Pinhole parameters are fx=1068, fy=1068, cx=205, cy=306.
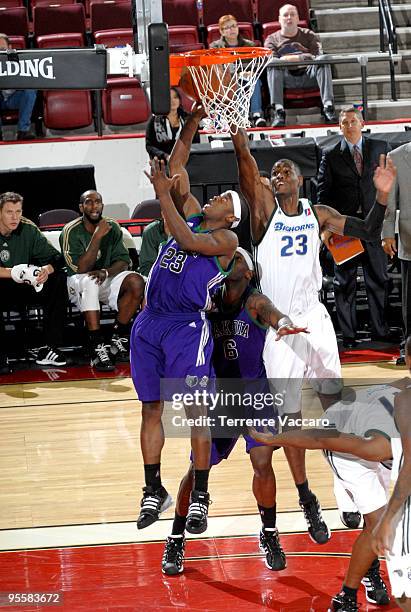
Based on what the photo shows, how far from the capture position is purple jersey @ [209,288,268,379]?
569 cm

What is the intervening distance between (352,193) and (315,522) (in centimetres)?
469

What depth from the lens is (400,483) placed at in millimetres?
4117

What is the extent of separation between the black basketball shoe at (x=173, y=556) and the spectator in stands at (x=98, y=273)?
416 cm

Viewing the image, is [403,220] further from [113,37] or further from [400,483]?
[113,37]

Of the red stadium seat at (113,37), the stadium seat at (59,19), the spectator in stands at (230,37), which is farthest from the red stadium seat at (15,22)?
the spectator in stands at (230,37)

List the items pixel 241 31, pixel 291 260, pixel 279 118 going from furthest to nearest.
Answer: pixel 241 31 < pixel 279 118 < pixel 291 260

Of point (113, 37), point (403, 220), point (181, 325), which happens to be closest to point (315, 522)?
point (181, 325)

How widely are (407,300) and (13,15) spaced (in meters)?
7.07

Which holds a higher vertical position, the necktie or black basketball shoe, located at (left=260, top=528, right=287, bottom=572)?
the necktie

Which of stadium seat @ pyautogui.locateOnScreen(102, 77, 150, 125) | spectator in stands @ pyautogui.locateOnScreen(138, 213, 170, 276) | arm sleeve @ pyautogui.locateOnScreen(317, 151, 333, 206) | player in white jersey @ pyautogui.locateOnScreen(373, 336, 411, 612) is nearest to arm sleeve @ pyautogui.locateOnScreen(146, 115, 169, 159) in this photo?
spectator in stands @ pyautogui.locateOnScreen(138, 213, 170, 276)

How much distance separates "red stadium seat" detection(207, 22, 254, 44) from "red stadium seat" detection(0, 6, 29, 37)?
89.8 inches

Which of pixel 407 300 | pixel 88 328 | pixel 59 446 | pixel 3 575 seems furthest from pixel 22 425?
pixel 407 300

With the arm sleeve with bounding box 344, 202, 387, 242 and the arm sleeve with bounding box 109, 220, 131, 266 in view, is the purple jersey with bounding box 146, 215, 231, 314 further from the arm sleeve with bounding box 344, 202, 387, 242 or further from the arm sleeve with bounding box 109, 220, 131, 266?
the arm sleeve with bounding box 109, 220, 131, 266

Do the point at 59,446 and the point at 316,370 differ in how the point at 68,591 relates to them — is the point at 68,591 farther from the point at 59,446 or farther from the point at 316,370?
the point at 59,446
